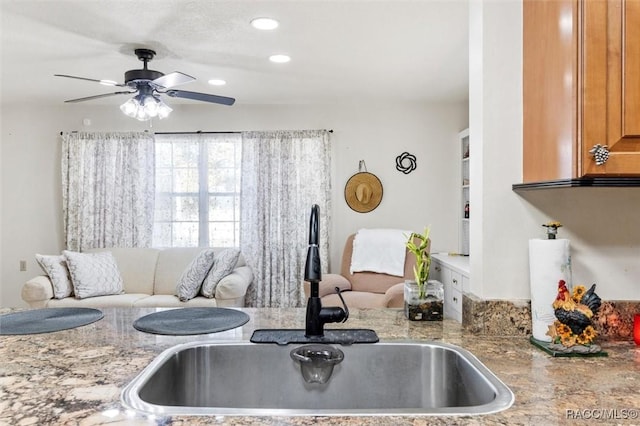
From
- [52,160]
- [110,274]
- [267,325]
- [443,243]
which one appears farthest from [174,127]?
[267,325]

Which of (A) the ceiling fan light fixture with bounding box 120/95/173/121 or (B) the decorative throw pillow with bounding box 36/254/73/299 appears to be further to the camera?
(B) the decorative throw pillow with bounding box 36/254/73/299

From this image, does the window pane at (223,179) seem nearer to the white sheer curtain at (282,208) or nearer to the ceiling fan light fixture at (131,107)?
the white sheer curtain at (282,208)

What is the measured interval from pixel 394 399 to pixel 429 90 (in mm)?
3623

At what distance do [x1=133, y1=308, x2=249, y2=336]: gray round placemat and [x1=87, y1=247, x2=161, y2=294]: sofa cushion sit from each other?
122 inches

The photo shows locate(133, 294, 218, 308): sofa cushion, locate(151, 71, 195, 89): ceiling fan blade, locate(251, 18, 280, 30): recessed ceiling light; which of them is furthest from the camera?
locate(133, 294, 218, 308): sofa cushion

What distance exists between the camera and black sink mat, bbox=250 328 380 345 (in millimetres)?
1277

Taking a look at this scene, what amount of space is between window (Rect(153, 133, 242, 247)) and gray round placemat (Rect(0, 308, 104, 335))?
3.37 m

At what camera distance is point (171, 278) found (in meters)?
4.54

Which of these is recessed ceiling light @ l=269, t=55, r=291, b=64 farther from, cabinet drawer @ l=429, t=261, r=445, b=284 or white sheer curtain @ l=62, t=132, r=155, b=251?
cabinet drawer @ l=429, t=261, r=445, b=284

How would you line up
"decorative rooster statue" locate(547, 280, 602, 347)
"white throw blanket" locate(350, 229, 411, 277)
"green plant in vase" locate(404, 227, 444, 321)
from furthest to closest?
1. "white throw blanket" locate(350, 229, 411, 277)
2. "green plant in vase" locate(404, 227, 444, 321)
3. "decorative rooster statue" locate(547, 280, 602, 347)

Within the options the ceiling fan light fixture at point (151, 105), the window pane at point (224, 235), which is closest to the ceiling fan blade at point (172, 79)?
the ceiling fan light fixture at point (151, 105)

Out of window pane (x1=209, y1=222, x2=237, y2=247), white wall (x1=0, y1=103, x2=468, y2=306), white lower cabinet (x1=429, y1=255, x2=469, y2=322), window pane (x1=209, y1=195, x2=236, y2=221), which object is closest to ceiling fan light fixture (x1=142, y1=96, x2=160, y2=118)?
white wall (x1=0, y1=103, x2=468, y2=306)

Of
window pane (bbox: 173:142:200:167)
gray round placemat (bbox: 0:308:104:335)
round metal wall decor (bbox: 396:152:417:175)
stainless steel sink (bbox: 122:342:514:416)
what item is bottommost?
stainless steel sink (bbox: 122:342:514:416)

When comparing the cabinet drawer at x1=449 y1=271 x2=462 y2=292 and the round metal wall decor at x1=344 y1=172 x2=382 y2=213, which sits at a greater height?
the round metal wall decor at x1=344 y1=172 x2=382 y2=213
